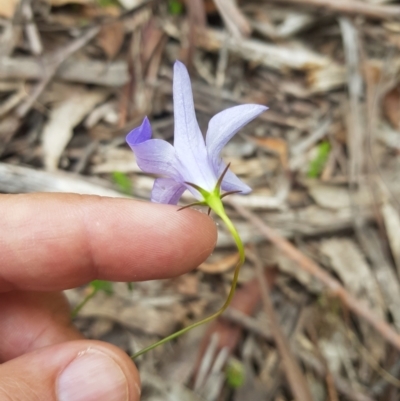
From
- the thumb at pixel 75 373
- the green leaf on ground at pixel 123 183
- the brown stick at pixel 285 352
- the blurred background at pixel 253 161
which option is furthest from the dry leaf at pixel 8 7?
the thumb at pixel 75 373

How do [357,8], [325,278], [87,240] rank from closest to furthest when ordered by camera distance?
[87,240], [325,278], [357,8]

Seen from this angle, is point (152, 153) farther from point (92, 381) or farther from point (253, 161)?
point (253, 161)

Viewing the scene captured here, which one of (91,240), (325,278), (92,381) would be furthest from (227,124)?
(325,278)

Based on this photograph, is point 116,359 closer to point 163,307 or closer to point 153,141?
point 153,141

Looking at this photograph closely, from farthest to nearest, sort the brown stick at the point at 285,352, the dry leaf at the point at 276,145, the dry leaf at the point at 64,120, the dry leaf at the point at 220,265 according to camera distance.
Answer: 1. the dry leaf at the point at 276,145
2. the dry leaf at the point at 64,120
3. the dry leaf at the point at 220,265
4. the brown stick at the point at 285,352

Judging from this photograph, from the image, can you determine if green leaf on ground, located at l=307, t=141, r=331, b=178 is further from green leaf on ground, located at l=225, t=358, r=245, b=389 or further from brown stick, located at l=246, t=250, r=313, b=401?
green leaf on ground, located at l=225, t=358, r=245, b=389

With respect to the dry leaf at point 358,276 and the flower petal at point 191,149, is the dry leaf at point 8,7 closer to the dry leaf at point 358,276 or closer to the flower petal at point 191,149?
the flower petal at point 191,149
